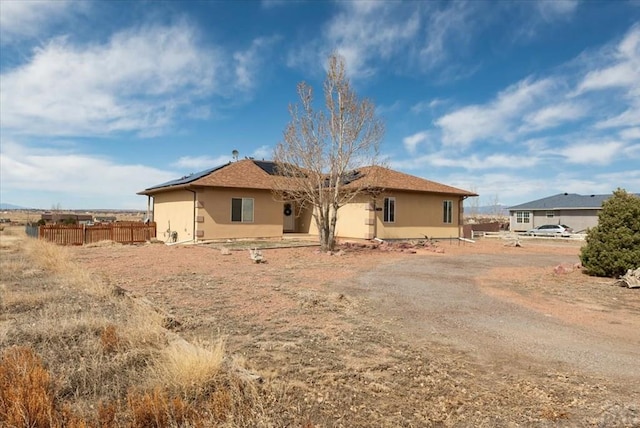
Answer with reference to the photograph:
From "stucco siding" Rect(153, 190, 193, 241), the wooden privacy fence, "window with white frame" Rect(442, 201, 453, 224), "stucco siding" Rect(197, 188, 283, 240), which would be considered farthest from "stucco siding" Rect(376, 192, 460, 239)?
the wooden privacy fence

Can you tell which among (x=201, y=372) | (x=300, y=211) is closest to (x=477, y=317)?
(x=201, y=372)

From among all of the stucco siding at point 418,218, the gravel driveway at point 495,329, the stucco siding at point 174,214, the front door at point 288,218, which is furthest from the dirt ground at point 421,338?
the front door at point 288,218

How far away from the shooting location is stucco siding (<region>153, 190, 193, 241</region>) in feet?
70.3

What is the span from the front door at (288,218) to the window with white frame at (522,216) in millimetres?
32160

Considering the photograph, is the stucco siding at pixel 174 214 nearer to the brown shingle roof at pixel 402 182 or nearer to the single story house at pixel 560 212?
the brown shingle roof at pixel 402 182

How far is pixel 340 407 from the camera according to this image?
3814 mm

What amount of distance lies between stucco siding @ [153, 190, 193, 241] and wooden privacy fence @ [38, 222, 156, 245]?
1134mm

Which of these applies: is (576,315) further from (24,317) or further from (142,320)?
(24,317)

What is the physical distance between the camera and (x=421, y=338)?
5.91 m

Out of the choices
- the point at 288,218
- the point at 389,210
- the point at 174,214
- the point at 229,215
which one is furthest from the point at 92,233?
the point at 389,210

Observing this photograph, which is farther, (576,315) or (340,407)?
(576,315)

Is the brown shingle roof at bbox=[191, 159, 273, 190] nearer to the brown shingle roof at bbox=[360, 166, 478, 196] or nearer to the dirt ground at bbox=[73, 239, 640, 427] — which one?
Answer: the brown shingle roof at bbox=[360, 166, 478, 196]

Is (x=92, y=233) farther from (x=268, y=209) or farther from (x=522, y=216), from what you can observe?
(x=522, y=216)

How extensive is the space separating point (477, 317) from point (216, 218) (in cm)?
1618
